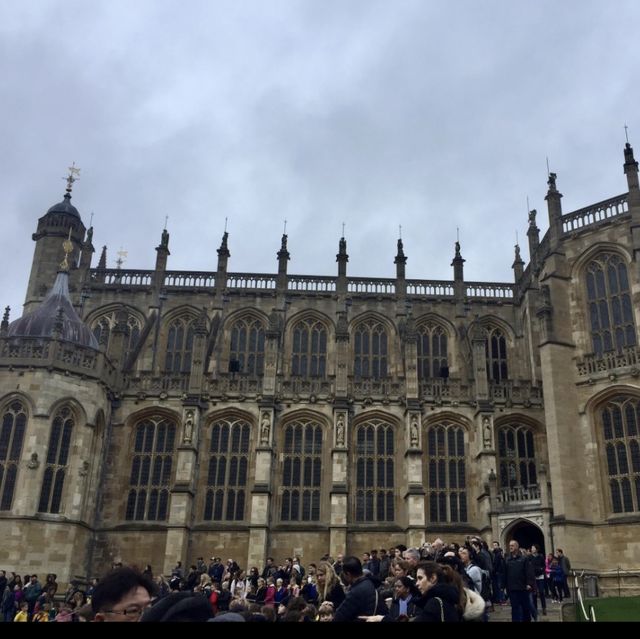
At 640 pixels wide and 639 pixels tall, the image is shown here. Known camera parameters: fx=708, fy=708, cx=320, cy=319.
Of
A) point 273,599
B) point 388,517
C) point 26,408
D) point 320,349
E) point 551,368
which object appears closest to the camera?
point 273,599

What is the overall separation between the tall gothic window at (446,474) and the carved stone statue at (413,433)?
1.27 meters

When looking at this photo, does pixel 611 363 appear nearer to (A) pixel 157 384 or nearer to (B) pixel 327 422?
(B) pixel 327 422

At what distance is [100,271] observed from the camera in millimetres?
40562

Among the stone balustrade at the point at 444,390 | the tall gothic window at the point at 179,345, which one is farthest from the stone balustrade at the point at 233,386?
the stone balustrade at the point at 444,390

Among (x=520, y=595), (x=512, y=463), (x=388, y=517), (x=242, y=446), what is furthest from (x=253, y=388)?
(x=520, y=595)

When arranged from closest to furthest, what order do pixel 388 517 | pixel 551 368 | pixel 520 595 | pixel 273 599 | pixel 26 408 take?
1. pixel 520 595
2. pixel 273 599
3. pixel 26 408
4. pixel 551 368
5. pixel 388 517

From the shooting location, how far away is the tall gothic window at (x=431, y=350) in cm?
3856

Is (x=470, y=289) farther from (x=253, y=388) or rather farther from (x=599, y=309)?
(x=253, y=388)

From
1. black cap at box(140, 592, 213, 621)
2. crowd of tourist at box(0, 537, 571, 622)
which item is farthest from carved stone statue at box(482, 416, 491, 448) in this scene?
black cap at box(140, 592, 213, 621)

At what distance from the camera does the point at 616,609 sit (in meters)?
19.5

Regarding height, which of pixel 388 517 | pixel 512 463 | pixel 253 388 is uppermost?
pixel 253 388

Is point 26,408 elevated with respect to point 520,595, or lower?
elevated

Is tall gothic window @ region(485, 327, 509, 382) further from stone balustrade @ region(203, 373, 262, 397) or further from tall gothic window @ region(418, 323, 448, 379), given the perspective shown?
stone balustrade @ region(203, 373, 262, 397)

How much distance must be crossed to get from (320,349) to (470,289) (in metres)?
9.33
